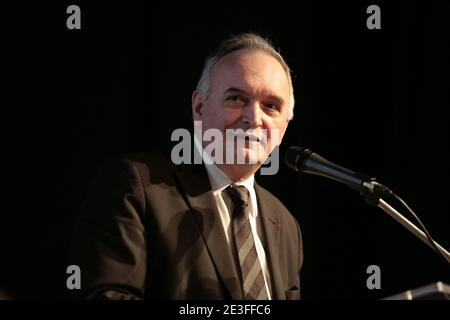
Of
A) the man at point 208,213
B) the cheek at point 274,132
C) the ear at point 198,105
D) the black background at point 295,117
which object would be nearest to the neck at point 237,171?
the man at point 208,213

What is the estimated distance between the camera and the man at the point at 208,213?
161 centimetres

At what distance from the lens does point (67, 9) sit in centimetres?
228

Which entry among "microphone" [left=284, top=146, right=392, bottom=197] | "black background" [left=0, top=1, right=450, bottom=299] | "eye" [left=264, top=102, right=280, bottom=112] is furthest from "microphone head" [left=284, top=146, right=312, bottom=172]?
"black background" [left=0, top=1, right=450, bottom=299]

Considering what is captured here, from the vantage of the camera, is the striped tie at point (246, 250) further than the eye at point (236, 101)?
No

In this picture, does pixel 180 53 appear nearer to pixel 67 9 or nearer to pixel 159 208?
pixel 67 9

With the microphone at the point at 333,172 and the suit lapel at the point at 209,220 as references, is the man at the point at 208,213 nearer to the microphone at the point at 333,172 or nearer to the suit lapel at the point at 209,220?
the suit lapel at the point at 209,220

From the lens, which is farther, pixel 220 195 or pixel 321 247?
pixel 321 247

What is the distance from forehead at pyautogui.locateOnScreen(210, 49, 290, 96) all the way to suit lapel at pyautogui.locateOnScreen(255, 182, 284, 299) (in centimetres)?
40

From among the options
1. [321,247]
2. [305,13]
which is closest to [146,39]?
[305,13]

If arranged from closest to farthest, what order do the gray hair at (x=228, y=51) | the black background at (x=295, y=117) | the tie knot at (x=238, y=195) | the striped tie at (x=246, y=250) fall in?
the striped tie at (x=246, y=250) → the tie knot at (x=238, y=195) → the gray hair at (x=228, y=51) → the black background at (x=295, y=117)

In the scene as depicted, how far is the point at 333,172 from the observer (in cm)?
149

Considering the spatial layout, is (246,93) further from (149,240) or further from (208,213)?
(149,240)

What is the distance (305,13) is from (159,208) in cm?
133

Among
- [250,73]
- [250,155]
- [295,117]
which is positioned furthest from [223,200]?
[295,117]
